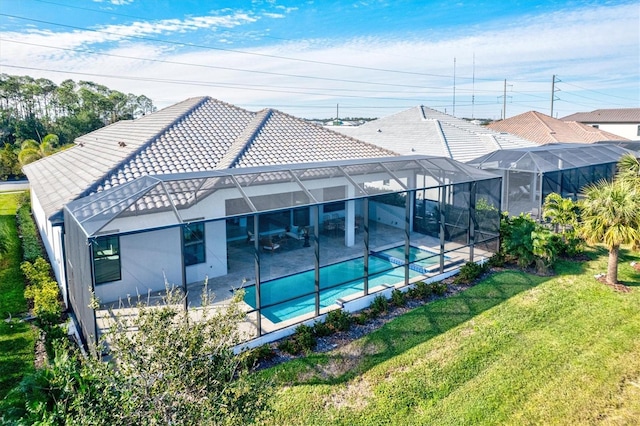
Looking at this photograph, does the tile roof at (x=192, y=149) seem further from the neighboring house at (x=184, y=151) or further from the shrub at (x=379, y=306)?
the shrub at (x=379, y=306)

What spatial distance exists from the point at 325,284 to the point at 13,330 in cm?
782

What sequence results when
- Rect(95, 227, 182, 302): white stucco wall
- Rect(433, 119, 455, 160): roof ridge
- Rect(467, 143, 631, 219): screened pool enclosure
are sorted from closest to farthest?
1. Rect(95, 227, 182, 302): white stucco wall
2. Rect(467, 143, 631, 219): screened pool enclosure
3. Rect(433, 119, 455, 160): roof ridge

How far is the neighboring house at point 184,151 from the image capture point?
13.4m

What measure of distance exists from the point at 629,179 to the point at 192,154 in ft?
56.5

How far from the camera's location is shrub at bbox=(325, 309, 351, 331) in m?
10.6

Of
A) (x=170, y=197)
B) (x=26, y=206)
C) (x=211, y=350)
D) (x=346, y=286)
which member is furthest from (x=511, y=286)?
(x=26, y=206)

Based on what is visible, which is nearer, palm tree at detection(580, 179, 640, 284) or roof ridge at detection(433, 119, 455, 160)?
palm tree at detection(580, 179, 640, 284)

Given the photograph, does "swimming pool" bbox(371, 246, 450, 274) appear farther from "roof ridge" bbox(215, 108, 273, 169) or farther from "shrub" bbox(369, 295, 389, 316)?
"roof ridge" bbox(215, 108, 273, 169)

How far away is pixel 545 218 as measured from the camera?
17953mm

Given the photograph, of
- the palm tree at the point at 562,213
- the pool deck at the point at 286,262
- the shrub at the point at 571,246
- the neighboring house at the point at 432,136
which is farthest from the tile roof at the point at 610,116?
the pool deck at the point at 286,262

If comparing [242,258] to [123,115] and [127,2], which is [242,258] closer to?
[127,2]

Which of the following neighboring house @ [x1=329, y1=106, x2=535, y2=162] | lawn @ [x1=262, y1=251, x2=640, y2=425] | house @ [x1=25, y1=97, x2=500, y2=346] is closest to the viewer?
lawn @ [x1=262, y1=251, x2=640, y2=425]


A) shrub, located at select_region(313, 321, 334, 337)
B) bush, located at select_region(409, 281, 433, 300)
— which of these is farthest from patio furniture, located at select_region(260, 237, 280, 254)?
bush, located at select_region(409, 281, 433, 300)

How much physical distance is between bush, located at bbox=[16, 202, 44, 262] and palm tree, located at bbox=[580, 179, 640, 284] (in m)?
18.2
